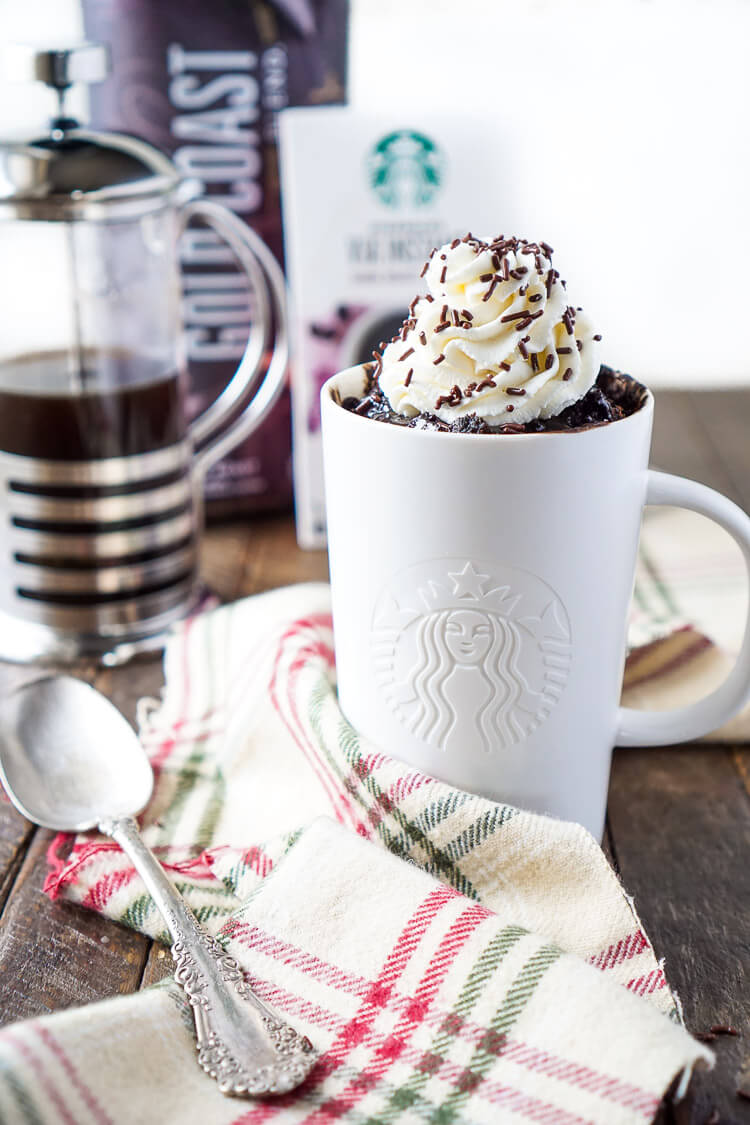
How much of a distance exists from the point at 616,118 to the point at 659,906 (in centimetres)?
126

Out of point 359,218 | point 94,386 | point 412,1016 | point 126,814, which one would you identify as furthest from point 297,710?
point 359,218

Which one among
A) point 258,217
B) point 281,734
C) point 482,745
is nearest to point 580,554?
point 482,745

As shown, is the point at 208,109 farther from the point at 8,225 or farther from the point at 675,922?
the point at 675,922

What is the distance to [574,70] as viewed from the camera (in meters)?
1.50

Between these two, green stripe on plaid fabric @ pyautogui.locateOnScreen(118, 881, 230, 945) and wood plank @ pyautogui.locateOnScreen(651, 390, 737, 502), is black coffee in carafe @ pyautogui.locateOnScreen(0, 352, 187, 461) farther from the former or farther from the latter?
wood plank @ pyautogui.locateOnScreen(651, 390, 737, 502)

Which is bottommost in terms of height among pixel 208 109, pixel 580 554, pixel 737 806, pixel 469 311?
pixel 737 806

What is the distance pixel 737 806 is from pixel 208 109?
69 cm

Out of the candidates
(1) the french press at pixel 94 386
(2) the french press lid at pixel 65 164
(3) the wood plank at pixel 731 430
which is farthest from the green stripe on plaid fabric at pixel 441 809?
(3) the wood plank at pixel 731 430

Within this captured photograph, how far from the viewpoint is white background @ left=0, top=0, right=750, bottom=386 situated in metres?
1.46

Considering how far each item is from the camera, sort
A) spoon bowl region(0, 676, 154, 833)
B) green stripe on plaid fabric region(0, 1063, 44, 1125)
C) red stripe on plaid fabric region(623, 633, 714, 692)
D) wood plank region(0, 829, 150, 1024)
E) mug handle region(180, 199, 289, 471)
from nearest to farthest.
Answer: green stripe on plaid fabric region(0, 1063, 44, 1125) < wood plank region(0, 829, 150, 1024) < spoon bowl region(0, 676, 154, 833) < red stripe on plaid fabric region(623, 633, 714, 692) < mug handle region(180, 199, 289, 471)

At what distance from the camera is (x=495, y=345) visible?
0.51 metres

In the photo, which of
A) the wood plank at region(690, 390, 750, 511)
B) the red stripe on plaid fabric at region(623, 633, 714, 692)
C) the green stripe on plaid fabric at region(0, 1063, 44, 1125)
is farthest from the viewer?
the wood plank at region(690, 390, 750, 511)

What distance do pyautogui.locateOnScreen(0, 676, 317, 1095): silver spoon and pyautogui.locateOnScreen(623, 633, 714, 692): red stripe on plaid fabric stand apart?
1.02 feet

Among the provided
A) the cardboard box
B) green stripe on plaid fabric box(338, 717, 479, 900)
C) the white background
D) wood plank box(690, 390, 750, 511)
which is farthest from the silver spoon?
the white background
